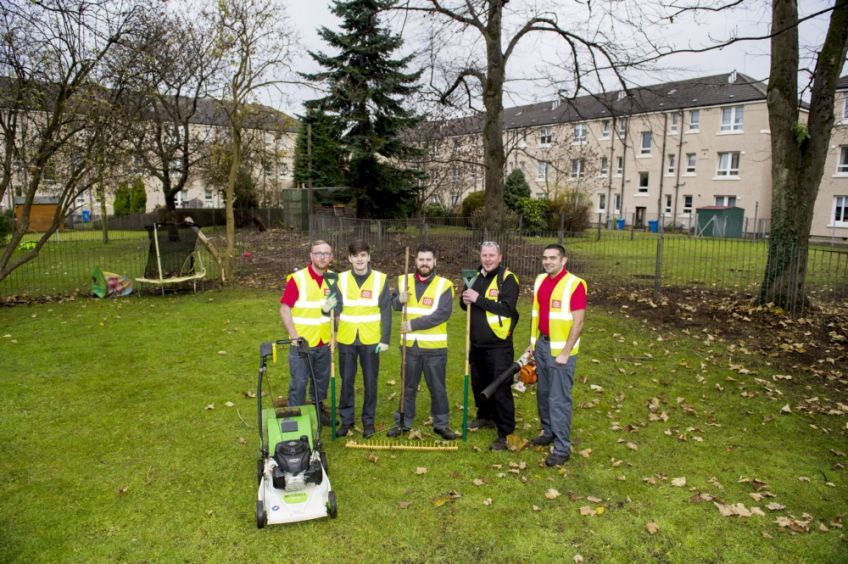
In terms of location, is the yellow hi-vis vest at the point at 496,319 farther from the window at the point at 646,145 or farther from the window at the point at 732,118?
the window at the point at 646,145

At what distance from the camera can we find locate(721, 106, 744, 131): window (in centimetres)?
3814

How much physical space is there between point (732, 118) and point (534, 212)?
19.2m

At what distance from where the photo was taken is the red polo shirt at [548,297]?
538 cm

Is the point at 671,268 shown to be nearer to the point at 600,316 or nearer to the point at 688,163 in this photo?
the point at 600,316

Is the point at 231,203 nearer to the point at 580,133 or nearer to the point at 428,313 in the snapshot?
the point at 428,313

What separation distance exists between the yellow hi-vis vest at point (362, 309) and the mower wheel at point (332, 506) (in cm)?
174

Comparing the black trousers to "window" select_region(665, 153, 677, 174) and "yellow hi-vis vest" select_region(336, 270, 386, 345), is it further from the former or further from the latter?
"window" select_region(665, 153, 677, 174)

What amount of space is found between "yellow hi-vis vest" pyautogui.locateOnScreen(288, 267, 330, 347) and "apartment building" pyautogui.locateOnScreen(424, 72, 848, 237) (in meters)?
26.2

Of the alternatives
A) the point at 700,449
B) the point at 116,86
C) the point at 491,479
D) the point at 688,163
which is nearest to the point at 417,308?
the point at 491,479

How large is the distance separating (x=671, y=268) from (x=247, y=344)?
45.3ft

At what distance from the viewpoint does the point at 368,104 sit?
2405 centimetres

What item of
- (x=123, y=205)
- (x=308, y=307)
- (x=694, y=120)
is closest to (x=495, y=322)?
(x=308, y=307)

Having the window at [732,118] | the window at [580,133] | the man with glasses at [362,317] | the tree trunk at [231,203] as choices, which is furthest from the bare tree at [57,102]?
the window at [732,118]

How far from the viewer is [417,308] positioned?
230 inches
